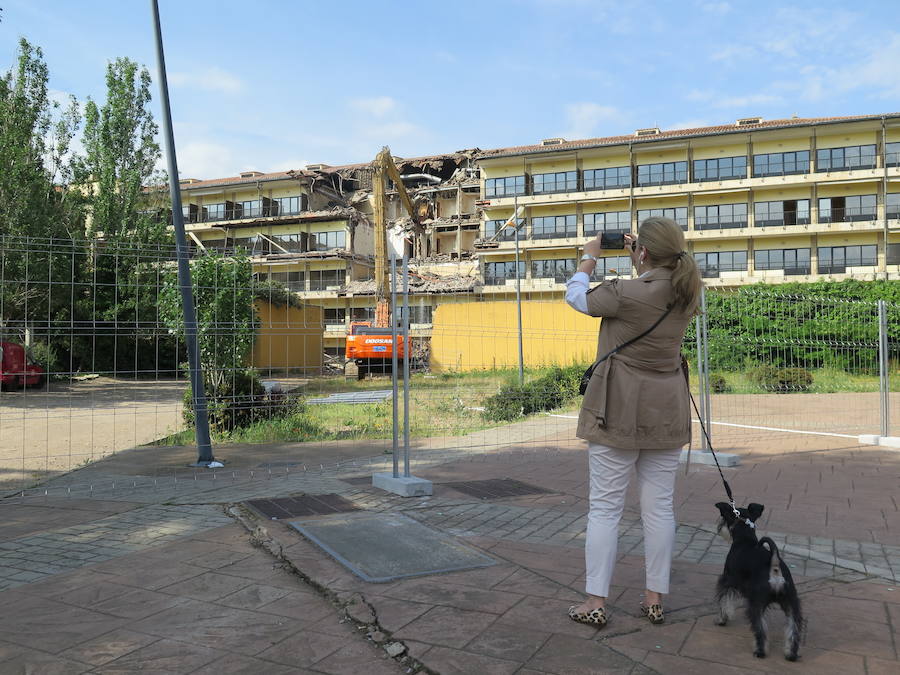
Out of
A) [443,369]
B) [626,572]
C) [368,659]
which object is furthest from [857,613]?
[443,369]

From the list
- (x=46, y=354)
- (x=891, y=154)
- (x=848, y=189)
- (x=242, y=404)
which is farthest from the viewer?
(x=848, y=189)

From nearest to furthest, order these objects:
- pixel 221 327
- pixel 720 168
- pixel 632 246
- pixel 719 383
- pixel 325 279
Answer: pixel 632 246 < pixel 221 327 < pixel 719 383 < pixel 720 168 < pixel 325 279

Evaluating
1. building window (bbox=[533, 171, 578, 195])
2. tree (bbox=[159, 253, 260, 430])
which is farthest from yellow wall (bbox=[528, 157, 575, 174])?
tree (bbox=[159, 253, 260, 430])

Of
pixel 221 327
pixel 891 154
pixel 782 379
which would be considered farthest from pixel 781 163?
pixel 221 327

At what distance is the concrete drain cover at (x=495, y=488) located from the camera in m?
6.40

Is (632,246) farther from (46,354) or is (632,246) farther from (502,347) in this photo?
(502,347)

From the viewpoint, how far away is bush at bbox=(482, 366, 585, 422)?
464 inches

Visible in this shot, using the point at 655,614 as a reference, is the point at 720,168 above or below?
above

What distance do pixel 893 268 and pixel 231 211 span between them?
44436 millimetres

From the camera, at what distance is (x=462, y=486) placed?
6.78 metres

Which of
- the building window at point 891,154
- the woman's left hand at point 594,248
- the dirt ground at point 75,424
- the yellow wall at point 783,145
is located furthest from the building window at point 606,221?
the woman's left hand at point 594,248

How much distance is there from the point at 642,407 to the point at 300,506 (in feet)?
11.5

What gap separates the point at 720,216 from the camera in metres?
44.6

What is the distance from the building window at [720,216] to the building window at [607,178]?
4756 mm
